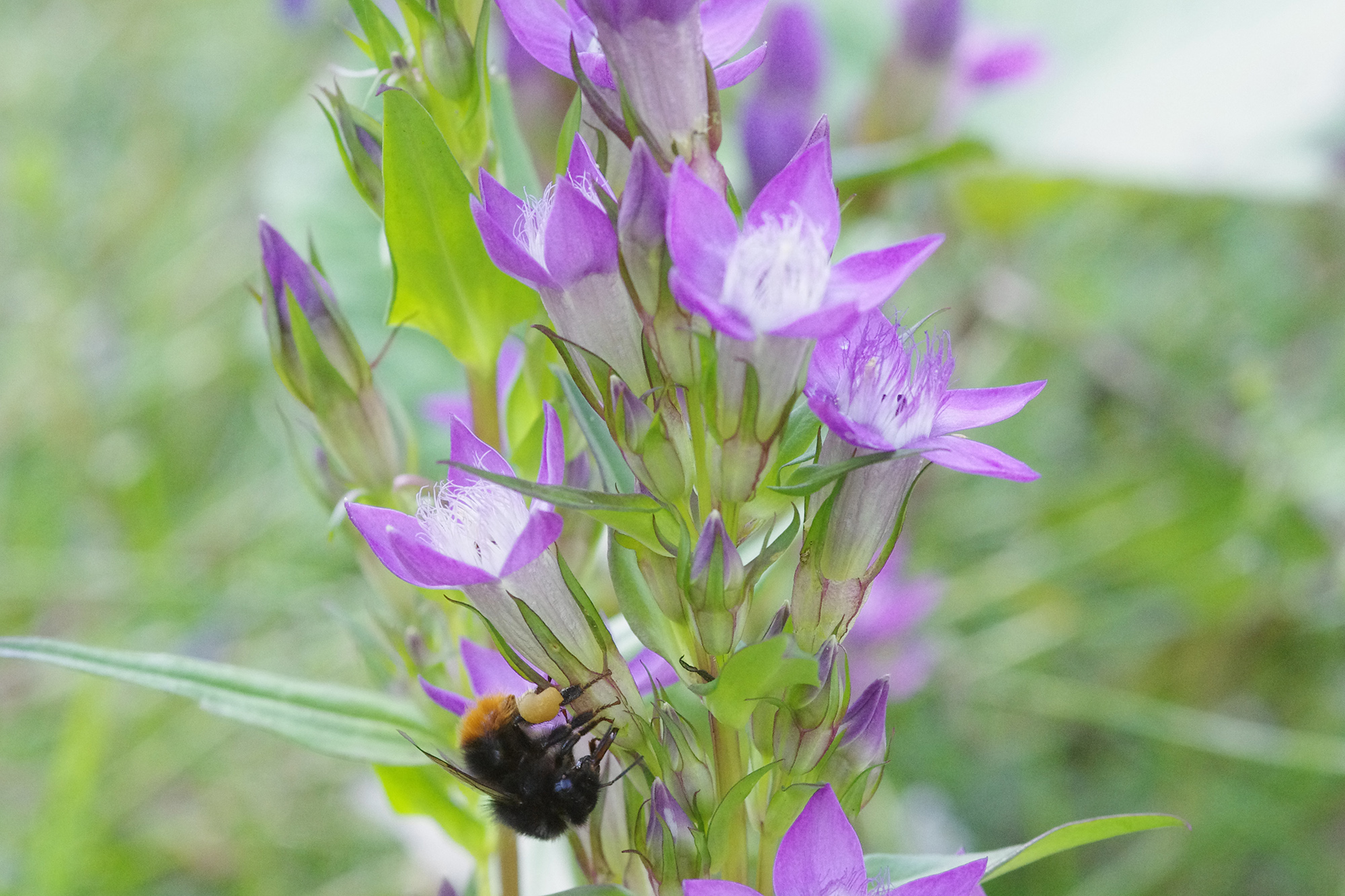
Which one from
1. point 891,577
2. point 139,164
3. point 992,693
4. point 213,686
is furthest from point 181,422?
point 213,686

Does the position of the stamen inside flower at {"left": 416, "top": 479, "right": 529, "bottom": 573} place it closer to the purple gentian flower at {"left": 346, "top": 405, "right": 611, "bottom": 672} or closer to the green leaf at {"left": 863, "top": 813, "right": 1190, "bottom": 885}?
the purple gentian flower at {"left": 346, "top": 405, "right": 611, "bottom": 672}

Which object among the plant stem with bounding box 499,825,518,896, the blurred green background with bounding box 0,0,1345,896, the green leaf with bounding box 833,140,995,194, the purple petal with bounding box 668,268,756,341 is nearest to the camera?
the purple petal with bounding box 668,268,756,341

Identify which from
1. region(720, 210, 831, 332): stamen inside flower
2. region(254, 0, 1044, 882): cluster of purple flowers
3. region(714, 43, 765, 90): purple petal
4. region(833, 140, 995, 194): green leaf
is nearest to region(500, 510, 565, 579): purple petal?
region(254, 0, 1044, 882): cluster of purple flowers

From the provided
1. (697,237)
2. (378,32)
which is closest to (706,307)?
(697,237)

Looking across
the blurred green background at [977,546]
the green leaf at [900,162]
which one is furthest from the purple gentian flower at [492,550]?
the blurred green background at [977,546]

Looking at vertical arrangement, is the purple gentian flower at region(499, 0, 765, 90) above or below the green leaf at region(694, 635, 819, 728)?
above

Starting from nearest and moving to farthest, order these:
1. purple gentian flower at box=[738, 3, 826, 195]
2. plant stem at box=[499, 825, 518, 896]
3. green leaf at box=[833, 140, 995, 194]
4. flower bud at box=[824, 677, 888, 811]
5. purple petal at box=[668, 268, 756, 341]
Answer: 1. purple petal at box=[668, 268, 756, 341]
2. flower bud at box=[824, 677, 888, 811]
3. plant stem at box=[499, 825, 518, 896]
4. green leaf at box=[833, 140, 995, 194]
5. purple gentian flower at box=[738, 3, 826, 195]

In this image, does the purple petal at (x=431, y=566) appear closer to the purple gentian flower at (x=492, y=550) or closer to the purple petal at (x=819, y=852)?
the purple gentian flower at (x=492, y=550)
